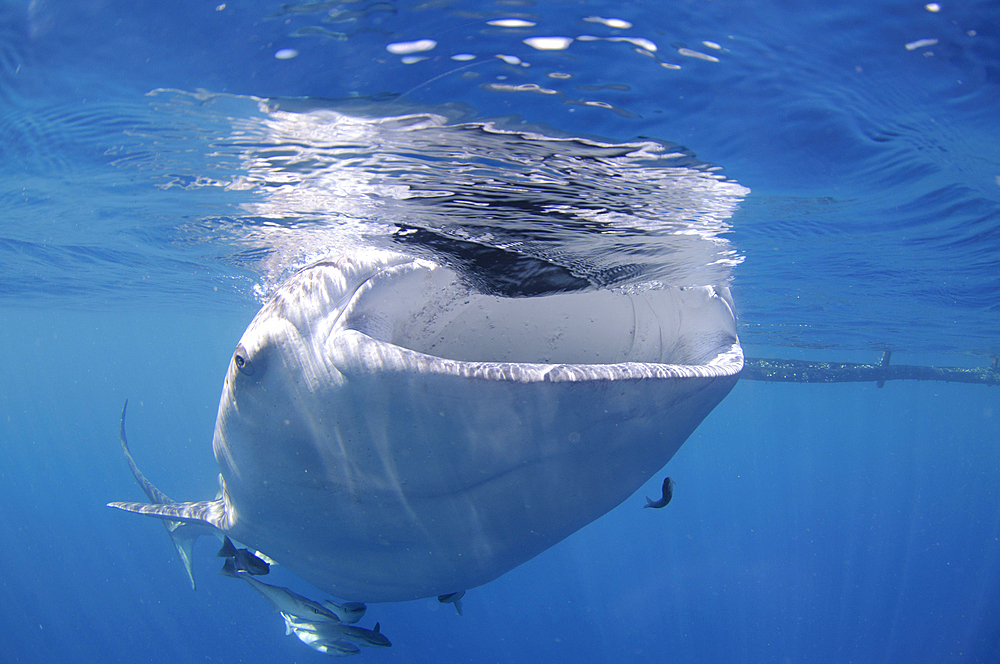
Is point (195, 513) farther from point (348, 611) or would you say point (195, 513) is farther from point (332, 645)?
point (332, 645)

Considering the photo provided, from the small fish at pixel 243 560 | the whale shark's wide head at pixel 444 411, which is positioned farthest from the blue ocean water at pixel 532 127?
the small fish at pixel 243 560

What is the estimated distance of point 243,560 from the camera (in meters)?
4.13

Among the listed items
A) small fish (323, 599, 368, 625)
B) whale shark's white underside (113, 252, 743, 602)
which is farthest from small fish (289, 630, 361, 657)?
whale shark's white underside (113, 252, 743, 602)

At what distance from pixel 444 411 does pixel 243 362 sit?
115cm

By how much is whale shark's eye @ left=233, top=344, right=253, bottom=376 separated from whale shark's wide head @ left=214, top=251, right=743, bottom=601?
1cm

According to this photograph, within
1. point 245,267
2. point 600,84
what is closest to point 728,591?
point 245,267

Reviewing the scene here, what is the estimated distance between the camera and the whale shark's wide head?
66.3 inches

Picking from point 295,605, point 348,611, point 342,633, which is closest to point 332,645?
point 342,633

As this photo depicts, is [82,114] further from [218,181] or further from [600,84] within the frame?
[600,84]

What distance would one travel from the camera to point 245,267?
476 inches

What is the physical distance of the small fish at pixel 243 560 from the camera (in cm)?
410

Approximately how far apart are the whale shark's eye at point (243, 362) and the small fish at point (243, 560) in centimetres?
274

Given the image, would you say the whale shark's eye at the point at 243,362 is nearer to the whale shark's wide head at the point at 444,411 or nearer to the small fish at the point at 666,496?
the whale shark's wide head at the point at 444,411

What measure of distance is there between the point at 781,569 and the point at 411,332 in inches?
2632
